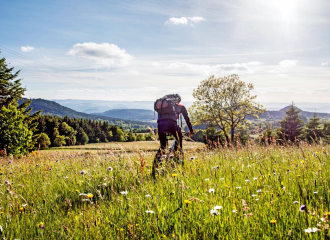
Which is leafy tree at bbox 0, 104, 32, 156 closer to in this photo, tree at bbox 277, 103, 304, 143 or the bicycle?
the bicycle

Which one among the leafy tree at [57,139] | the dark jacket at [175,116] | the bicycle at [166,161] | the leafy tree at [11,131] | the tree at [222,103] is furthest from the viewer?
the leafy tree at [57,139]

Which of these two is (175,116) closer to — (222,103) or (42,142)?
(42,142)

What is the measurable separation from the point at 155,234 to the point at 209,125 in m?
49.9

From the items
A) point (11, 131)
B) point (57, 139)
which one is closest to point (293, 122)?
point (11, 131)

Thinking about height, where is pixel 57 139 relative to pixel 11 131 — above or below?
below

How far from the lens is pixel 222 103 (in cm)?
5150

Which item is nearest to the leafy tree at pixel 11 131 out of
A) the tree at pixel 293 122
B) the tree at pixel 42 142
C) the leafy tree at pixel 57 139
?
the tree at pixel 42 142

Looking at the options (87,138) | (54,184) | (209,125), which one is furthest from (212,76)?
(87,138)

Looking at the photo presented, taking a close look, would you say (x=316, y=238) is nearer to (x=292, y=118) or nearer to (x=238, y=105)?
(x=238, y=105)

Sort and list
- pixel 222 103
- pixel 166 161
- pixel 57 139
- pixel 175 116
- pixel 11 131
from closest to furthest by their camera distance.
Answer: pixel 166 161, pixel 175 116, pixel 11 131, pixel 222 103, pixel 57 139

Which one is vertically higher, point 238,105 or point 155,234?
point 238,105

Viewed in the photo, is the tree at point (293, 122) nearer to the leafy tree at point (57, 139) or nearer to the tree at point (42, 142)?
the tree at point (42, 142)

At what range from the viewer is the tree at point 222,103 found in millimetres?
50781

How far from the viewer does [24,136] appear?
36000 mm
